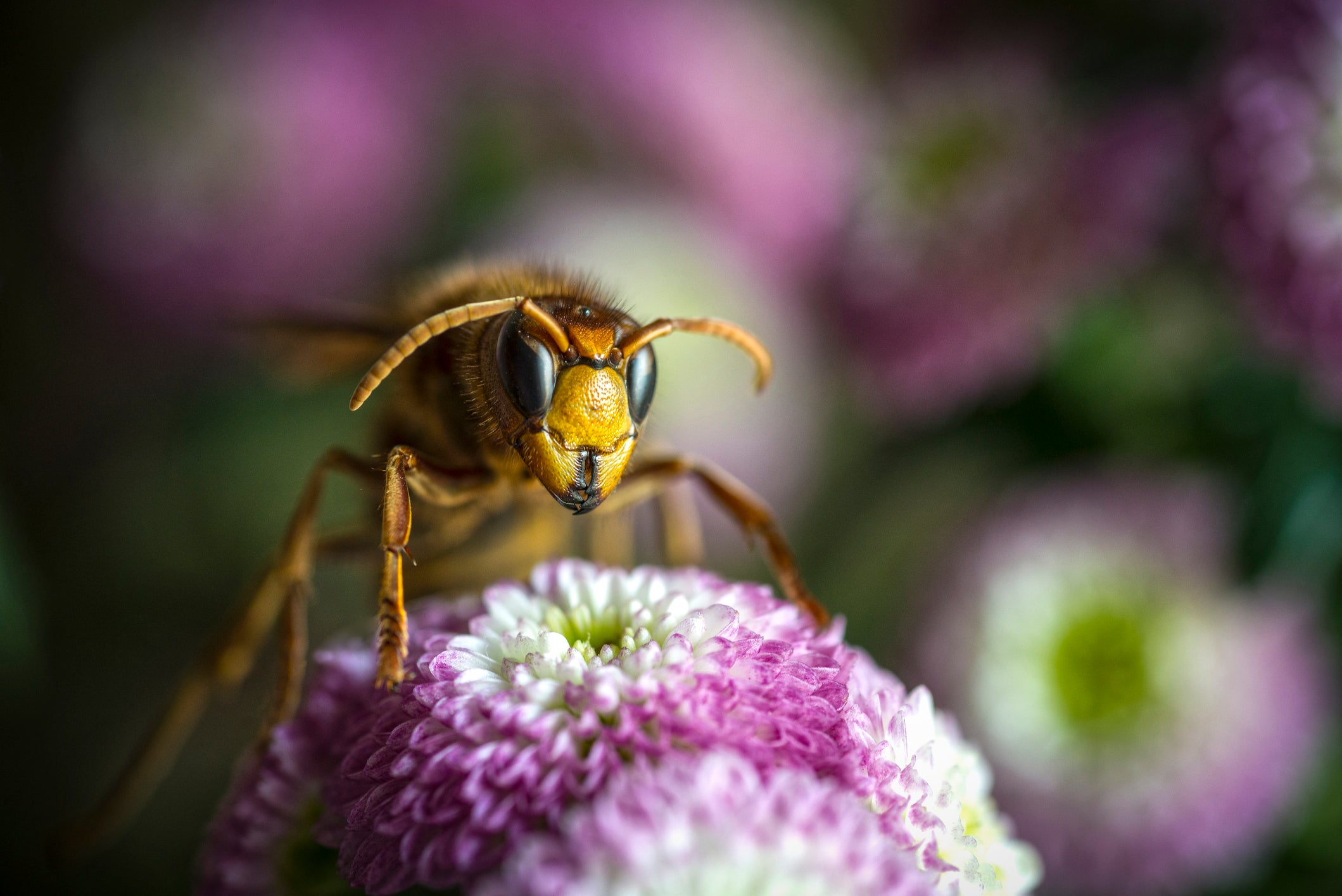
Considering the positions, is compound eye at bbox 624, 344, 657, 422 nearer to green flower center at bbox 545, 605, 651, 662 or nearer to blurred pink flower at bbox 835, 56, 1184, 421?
green flower center at bbox 545, 605, 651, 662

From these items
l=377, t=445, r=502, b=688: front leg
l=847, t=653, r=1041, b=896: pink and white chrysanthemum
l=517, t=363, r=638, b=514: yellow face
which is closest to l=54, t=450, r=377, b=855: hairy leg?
l=377, t=445, r=502, b=688: front leg

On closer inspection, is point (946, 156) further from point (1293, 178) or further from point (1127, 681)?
point (1127, 681)

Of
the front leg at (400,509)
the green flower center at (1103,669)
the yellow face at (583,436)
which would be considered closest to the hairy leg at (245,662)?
the front leg at (400,509)

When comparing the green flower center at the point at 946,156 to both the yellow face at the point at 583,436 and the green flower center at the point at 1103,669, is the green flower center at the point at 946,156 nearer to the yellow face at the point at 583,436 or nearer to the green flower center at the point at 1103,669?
the green flower center at the point at 1103,669

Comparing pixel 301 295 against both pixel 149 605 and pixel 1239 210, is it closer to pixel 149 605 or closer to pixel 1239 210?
pixel 149 605

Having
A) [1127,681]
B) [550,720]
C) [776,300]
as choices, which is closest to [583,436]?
[550,720]

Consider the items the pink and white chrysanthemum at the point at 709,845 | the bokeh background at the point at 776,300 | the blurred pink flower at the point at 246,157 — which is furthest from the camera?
the blurred pink flower at the point at 246,157
